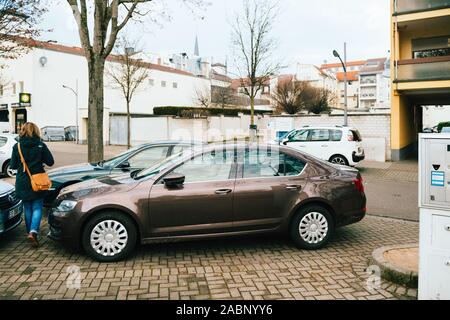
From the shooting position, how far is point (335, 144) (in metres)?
15.0

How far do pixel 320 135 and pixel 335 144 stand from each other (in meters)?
0.74

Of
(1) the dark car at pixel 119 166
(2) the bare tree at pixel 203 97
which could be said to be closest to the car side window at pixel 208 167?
(1) the dark car at pixel 119 166

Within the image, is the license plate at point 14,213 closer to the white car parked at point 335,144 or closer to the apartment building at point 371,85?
the white car parked at point 335,144

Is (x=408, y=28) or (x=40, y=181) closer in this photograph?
(x=40, y=181)

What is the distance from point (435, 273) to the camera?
3615 millimetres

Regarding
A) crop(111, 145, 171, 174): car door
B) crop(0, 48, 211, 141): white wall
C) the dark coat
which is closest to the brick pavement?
the dark coat

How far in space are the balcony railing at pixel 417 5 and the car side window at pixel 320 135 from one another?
7.14 metres

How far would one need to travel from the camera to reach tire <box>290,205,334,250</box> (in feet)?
18.0

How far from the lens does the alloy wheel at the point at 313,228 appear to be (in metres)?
5.50

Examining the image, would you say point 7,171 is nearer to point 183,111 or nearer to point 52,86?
point 183,111

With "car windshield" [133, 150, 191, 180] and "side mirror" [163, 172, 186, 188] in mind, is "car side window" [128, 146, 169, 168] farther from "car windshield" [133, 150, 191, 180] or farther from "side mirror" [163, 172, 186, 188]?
"side mirror" [163, 172, 186, 188]
